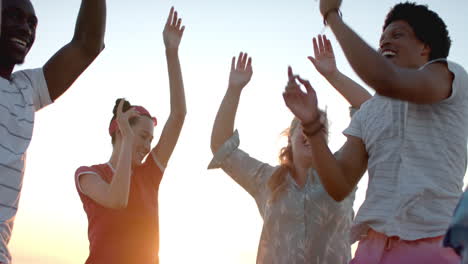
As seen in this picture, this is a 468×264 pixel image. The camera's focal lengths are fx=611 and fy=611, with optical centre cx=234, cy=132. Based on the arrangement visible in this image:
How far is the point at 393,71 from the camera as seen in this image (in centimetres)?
270

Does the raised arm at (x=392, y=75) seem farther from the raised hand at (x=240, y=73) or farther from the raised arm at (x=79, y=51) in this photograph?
the raised hand at (x=240, y=73)

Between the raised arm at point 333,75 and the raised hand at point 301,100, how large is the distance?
1.08m

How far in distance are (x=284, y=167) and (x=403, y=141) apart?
6.53ft

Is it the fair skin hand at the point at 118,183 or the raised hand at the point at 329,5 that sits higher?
the raised hand at the point at 329,5

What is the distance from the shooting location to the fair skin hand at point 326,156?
305cm

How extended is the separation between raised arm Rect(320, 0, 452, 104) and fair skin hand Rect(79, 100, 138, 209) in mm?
2281

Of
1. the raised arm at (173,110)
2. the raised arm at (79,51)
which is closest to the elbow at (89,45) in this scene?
the raised arm at (79,51)

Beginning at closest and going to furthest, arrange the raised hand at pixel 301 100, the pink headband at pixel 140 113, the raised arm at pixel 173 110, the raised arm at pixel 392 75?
the raised arm at pixel 392 75 → the raised hand at pixel 301 100 → the raised arm at pixel 173 110 → the pink headband at pixel 140 113

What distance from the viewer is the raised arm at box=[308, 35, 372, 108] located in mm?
4188

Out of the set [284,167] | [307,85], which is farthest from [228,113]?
[307,85]

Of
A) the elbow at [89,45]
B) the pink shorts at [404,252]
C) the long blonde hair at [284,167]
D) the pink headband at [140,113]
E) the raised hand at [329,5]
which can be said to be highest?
the raised hand at [329,5]

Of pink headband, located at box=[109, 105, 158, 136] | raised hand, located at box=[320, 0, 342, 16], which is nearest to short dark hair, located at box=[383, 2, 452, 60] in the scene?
raised hand, located at box=[320, 0, 342, 16]

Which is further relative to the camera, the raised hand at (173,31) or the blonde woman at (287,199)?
the raised hand at (173,31)

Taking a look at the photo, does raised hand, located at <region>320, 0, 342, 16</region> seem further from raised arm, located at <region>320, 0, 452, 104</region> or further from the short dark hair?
the short dark hair
